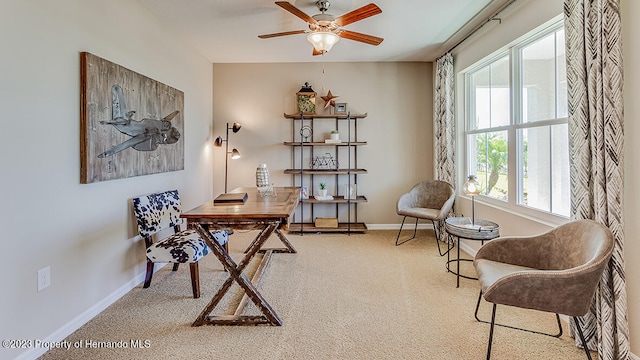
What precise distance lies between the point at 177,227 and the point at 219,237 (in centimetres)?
67

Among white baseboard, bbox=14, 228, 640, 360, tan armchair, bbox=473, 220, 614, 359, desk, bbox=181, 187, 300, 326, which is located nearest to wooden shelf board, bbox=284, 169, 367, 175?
white baseboard, bbox=14, 228, 640, 360

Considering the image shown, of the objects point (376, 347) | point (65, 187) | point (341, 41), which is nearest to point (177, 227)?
point (65, 187)

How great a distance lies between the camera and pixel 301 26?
3.34 m

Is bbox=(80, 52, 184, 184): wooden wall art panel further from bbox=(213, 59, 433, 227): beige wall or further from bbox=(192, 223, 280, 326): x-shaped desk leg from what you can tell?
bbox=(213, 59, 433, 227): beige wall

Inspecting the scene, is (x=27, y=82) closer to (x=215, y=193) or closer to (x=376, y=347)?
(x=376, y=347)

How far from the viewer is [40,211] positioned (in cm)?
185

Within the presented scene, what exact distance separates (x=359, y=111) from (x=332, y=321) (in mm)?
3330

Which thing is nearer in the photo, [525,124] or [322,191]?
[525,124]

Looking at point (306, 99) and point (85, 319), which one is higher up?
point (306, 99)

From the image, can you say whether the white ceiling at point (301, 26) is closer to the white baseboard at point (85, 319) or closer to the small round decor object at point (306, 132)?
the small round decor object at point (306, 132)

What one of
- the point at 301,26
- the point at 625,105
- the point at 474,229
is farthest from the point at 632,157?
the point at 301,26

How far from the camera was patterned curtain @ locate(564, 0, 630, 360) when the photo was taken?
165 cm

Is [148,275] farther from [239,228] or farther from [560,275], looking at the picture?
[560,275]

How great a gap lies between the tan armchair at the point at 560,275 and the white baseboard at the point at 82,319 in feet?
8.39
